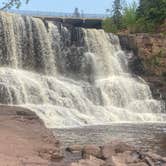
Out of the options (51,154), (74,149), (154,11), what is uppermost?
(154,11)

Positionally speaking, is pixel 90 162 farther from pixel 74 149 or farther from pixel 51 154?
pixel 74 149

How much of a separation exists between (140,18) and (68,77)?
17336 millimetres

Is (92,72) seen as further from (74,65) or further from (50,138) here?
(50,138)

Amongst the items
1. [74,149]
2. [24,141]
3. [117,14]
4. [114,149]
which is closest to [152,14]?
[117,14]

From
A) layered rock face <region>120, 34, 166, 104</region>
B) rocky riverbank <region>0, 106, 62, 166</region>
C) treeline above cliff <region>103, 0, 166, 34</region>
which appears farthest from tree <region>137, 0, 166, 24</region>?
rocky riverbank <region>0, 106, 62, 166</region>

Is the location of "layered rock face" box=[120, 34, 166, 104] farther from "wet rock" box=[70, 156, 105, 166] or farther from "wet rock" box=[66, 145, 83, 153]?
"wet rock" box=[70, 156, 105, 166]

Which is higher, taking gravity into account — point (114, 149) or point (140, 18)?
point (140, 18)

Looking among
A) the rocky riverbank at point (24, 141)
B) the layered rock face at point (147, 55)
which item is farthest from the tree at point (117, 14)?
the rocky riverbank at point (24, 141)

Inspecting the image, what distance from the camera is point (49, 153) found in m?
19.6

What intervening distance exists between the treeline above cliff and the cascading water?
9.31 m

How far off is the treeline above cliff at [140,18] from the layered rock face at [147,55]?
219 inches

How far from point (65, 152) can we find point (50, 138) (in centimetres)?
141

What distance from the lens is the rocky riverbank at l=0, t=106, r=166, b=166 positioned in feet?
58.6

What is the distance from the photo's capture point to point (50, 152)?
19688 millimetres
